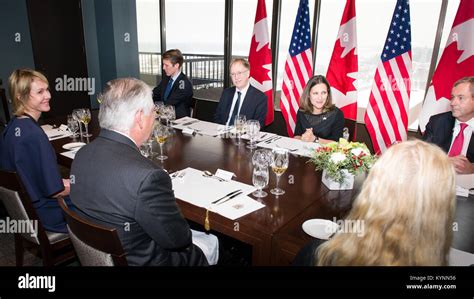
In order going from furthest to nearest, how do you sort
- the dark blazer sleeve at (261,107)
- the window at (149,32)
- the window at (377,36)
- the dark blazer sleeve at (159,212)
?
the window at (149,32) → the window at (377,36) → the dark blazer sleeve at (261,107) → the dark blazer sleeve at (159,212)

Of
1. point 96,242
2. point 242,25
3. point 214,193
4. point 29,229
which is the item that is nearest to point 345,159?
point 214,193

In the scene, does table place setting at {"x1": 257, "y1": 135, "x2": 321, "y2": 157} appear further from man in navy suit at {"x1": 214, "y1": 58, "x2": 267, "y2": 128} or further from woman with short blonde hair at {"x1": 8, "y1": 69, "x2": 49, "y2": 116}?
woman with short blonde hair at {"x1": 8, "y1": 69, "x2": 49, "y2": 116}

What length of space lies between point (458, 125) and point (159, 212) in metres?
2.41

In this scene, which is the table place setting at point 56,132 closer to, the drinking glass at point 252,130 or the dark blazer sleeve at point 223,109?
the dark blazer sleeve at point 223,109

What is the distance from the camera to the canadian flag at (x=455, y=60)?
332cm

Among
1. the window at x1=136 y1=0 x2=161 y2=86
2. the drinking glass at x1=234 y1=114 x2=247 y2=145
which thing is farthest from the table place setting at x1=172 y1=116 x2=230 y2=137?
the window at x1=136 y1=0 x2=161 y2=86

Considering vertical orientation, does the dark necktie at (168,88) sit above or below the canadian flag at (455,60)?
below

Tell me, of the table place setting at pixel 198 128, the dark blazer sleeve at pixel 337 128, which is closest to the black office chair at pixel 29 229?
the table place setting at pixel 198 128

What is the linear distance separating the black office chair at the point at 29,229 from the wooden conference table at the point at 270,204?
56 centimetres

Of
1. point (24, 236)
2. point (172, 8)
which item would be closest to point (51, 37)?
point (172, 8)

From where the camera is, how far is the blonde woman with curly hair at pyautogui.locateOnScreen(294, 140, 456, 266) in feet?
2.93

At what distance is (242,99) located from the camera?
3574mm

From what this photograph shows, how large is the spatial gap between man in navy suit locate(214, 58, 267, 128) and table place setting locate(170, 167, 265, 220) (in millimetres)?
1603

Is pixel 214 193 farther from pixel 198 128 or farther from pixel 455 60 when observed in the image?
pixel 455 60
